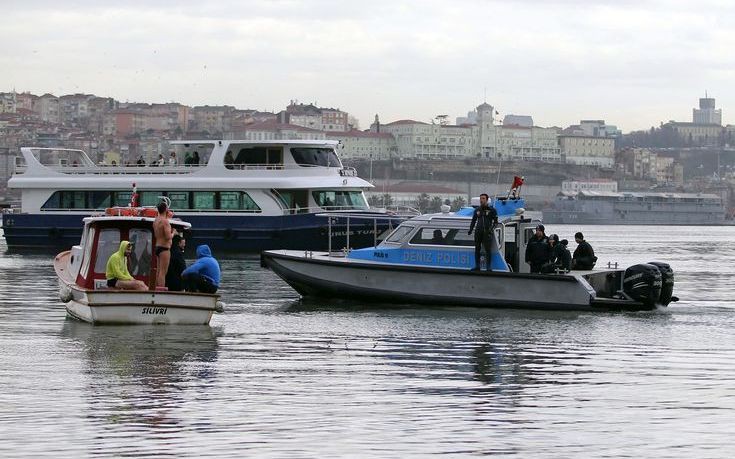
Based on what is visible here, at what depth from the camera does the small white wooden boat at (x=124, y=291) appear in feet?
70.7

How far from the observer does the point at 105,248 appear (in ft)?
74.9

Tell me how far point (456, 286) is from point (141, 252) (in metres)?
5.53

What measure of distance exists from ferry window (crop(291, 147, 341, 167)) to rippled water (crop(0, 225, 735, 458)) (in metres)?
22.9

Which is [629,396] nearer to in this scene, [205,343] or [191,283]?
[205,343]

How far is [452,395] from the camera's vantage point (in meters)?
15.7

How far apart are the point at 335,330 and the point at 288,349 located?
2591 mm

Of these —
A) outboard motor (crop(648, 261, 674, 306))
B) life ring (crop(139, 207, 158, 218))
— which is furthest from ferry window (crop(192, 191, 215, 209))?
life ring (crop(139, 207, 158, 218))

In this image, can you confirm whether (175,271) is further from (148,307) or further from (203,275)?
(148,307)

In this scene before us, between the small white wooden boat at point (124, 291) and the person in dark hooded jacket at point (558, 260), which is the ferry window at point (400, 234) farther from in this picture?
the small white wooden boat at point (124, 291)

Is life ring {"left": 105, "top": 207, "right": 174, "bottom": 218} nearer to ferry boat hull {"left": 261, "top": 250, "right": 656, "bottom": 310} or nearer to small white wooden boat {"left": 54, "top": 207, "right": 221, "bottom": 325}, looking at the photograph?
small white wooden boat {"left": 54, "top": 207, "right": 221, "bottom": 325}

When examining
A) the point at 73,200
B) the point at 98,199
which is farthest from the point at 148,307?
the point at 73,200

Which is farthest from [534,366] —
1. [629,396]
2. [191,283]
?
[191,283]

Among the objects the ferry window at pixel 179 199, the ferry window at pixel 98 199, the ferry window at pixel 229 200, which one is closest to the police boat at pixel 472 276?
the ferry window at pixel 229 200

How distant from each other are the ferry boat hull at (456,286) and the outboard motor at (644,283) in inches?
7.8
